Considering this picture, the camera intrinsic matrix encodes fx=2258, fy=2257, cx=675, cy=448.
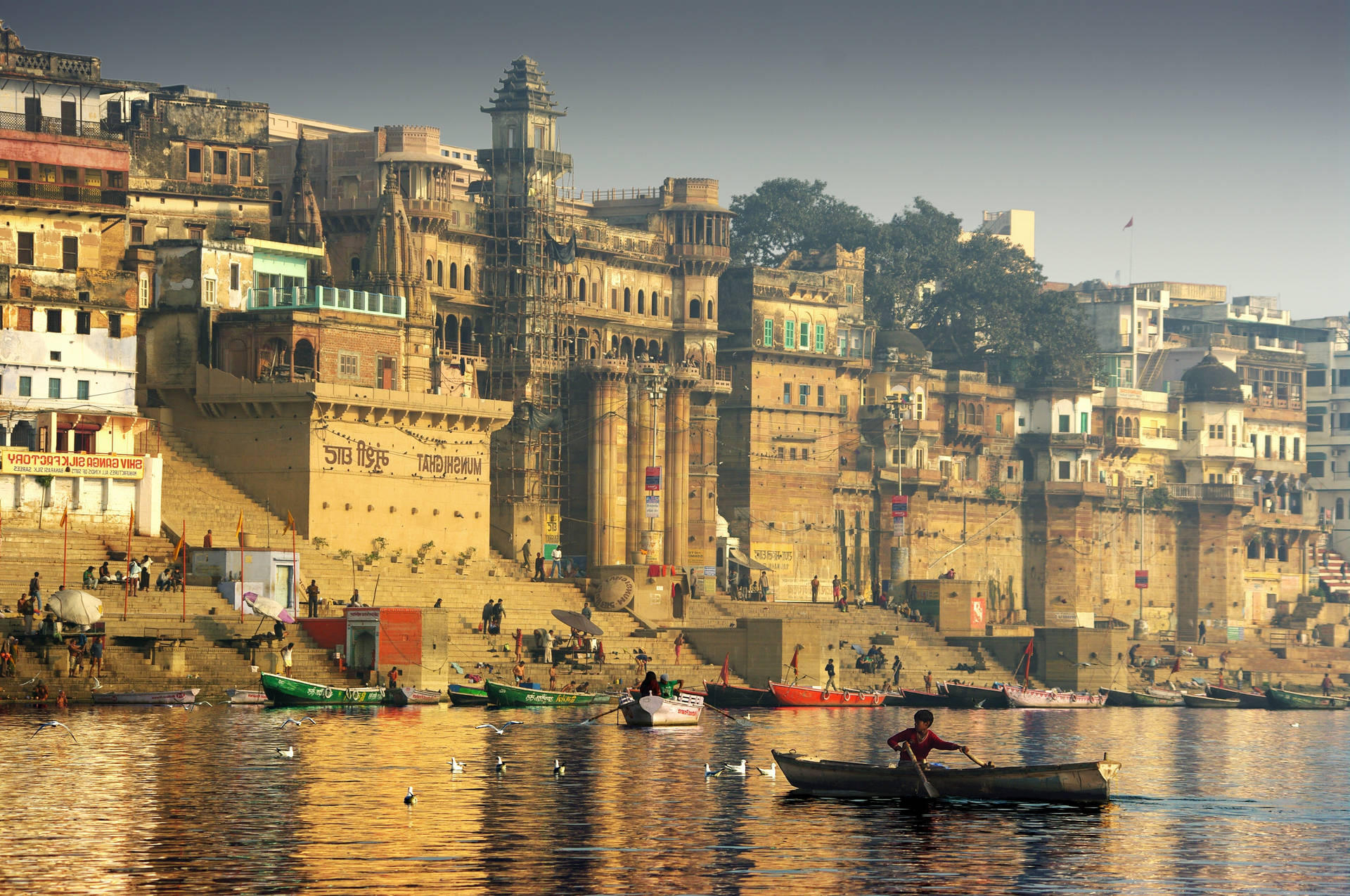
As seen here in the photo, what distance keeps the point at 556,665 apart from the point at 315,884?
4110 centimetres

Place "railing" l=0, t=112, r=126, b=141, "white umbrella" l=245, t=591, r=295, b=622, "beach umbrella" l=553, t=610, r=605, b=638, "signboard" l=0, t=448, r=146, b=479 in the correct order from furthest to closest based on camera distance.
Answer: "railing" l=0, t=112, r=126, b=141 < "beach umbrella" l=553, t=610, r=605, b=638 < "signboard" l=0, t=448, r=146, b=479 < "white umbrella" l=245, t=591, r=295, b=622

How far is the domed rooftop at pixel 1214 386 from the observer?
122 m

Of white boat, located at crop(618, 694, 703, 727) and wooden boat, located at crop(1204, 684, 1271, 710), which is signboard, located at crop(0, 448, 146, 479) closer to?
white boat, located at crop(618, 694, 703, 727)

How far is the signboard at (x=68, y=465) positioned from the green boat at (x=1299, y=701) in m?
50.2

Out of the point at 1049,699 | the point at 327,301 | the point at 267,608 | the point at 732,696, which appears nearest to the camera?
the point at 267,608

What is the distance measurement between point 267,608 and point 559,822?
26882 mm

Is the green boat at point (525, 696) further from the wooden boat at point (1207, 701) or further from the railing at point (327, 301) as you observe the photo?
the wooden boat at point (1207, 701)

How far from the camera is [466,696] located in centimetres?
6462

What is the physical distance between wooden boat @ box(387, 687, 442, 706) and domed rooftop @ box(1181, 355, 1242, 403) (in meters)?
68.8

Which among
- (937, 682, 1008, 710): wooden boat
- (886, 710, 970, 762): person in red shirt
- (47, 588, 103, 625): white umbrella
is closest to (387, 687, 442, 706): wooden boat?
(47, 588, 103, 625): white umbrella

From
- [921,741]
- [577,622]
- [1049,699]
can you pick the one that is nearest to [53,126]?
[577,622]

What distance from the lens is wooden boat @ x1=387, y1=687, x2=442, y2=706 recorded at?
62438 mm

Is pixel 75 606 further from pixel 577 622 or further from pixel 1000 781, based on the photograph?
pixel 1000 781

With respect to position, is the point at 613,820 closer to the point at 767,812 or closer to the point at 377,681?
the point at 767,812
